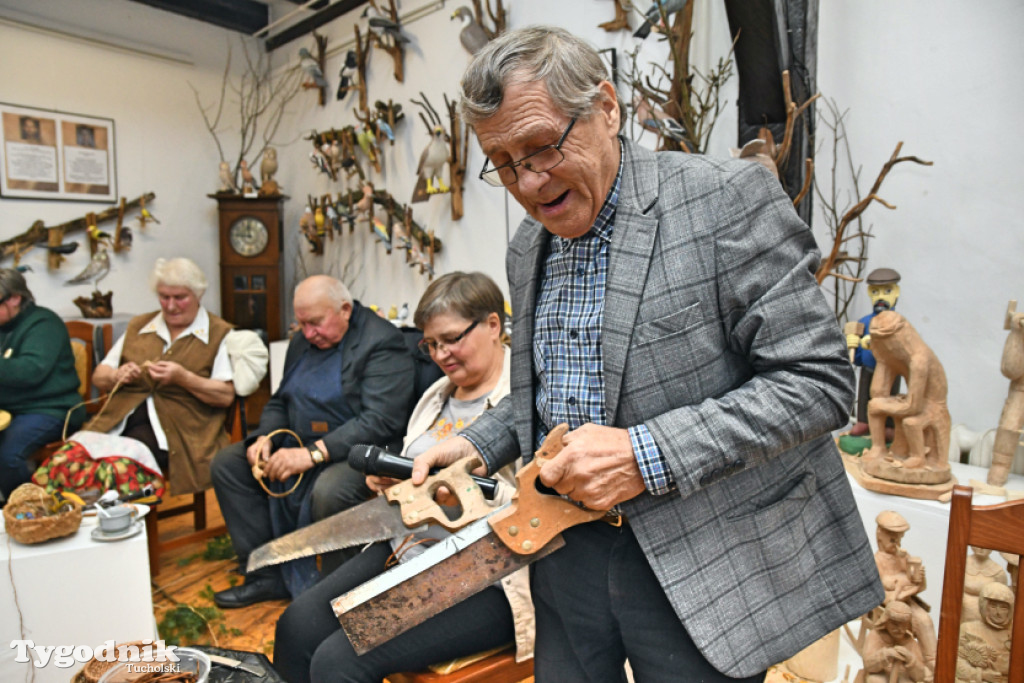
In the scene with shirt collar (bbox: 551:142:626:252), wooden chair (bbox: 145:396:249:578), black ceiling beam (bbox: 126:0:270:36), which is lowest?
wooden chair (bbox: 145:396:249:578)

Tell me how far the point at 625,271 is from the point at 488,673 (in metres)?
1.09

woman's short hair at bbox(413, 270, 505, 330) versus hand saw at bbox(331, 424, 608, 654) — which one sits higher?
woman's short hair at bbox(413, 270, 505, 330)

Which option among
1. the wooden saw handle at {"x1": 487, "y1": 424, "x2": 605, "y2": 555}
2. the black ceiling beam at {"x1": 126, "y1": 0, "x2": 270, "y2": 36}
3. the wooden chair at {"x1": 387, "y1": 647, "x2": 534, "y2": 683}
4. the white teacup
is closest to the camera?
the wooden saw handle at {"x1": 487, "y1": 424, "x2": 605, "y2": 555}

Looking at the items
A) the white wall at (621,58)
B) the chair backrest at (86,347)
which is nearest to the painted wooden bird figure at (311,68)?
the white wall at (621,58)

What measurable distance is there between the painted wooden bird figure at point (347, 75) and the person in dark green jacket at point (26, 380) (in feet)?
8.59

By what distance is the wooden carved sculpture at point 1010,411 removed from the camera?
2.12 metres

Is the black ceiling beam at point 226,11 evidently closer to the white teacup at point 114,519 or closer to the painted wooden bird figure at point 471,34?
the painted wooden bird figure at point 471,34

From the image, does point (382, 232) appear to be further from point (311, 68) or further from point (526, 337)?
point (526, 337)

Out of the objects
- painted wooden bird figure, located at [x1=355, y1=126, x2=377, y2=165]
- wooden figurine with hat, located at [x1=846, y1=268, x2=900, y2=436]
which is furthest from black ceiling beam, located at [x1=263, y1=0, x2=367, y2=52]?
wooden figurine with hat, located at [x1=846, y1=268, x2=900, y2=436]

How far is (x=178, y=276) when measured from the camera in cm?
346

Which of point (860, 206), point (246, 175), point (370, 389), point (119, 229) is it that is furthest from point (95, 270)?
point (860, 206)

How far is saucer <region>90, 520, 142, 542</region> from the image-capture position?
2.20 metres

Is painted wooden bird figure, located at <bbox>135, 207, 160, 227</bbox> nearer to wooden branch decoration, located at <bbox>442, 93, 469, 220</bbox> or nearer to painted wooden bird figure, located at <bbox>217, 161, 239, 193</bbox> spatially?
painted wooden bird figure, located at <bbox>217, 161, 239, 193</bbox>

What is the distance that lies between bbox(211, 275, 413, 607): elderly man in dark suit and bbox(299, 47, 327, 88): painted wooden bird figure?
10.1 ft
